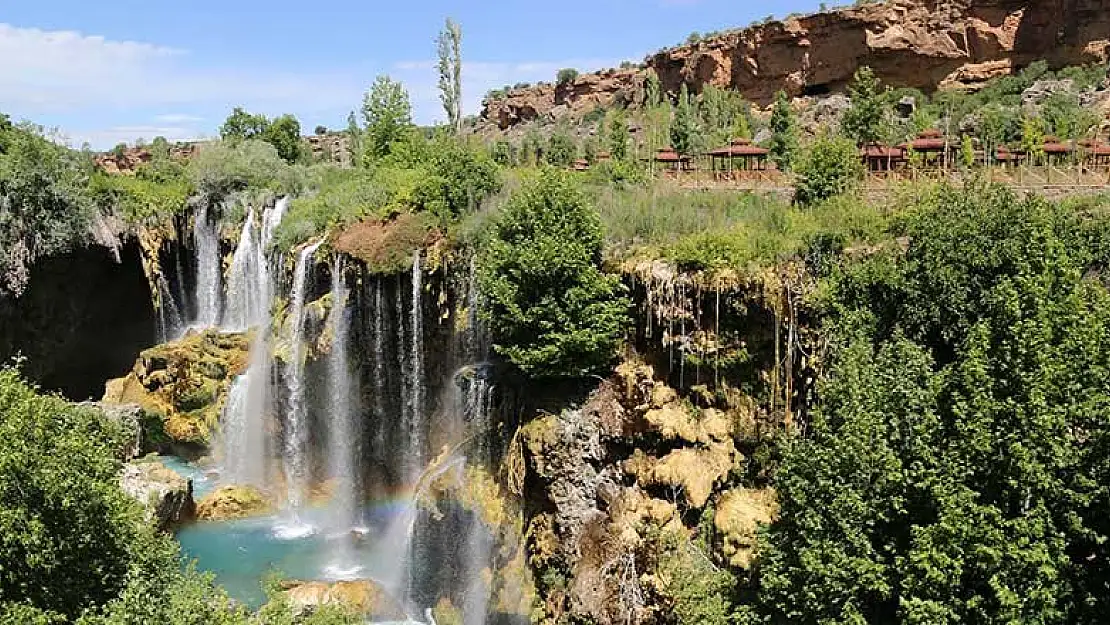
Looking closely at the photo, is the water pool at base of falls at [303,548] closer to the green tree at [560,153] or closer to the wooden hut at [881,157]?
the wooden hut at [881,157]

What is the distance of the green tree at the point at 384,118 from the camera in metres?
36.2

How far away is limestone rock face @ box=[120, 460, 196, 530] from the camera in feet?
65.4

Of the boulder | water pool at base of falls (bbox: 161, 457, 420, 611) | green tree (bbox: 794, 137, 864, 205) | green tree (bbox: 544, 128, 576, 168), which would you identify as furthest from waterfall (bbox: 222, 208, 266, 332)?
green tree (bbox: 794, 137, 864, 205)

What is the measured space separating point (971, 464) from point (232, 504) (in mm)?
18768

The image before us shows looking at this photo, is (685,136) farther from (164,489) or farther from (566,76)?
Result: (566,76)

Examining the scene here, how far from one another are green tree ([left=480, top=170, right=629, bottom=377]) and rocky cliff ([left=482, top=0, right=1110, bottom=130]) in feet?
144

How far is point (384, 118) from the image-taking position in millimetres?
37125

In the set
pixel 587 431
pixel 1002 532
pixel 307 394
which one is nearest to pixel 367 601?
pixel 587 431

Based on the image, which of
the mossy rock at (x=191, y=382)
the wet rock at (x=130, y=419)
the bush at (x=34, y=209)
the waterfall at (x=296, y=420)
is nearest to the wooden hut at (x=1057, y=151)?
the waterfall at (x=296, y=420)

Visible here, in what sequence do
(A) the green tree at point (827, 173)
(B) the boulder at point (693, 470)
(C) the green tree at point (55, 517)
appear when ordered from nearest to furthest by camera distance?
(C) the green tree at point (55, 517) → (B) the boulder at point (693, 470) → (A) the green tree at point (827, 173)

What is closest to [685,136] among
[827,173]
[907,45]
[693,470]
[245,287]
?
[827,173]

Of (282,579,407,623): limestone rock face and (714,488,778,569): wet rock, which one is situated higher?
(714,488,778,569): wet rock

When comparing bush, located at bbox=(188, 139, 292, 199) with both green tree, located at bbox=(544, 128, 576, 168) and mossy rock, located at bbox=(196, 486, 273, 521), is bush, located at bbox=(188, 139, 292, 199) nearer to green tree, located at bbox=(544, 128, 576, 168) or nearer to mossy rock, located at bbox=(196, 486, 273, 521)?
green tree, located at bbox=(544, 128, 576, 168)

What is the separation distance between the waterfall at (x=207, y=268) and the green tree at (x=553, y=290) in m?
16.9
